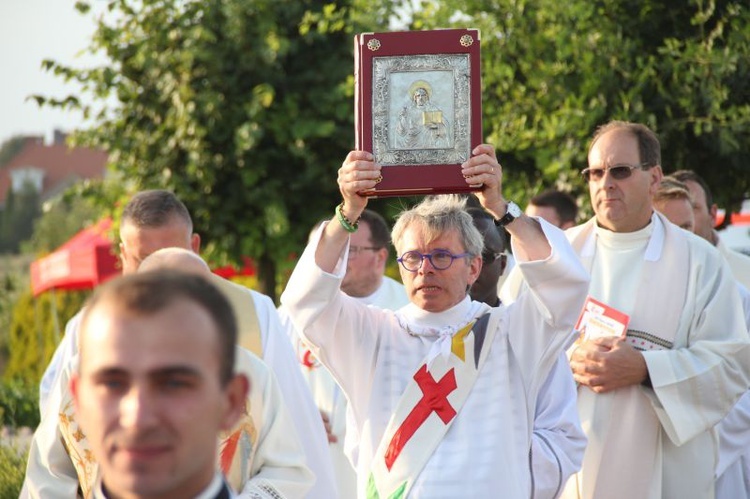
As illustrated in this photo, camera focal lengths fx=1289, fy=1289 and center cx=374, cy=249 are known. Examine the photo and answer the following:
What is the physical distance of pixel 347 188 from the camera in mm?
4465

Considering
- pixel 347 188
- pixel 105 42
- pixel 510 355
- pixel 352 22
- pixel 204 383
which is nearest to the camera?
pixel 204 383

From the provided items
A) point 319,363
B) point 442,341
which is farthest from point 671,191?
point 442,341

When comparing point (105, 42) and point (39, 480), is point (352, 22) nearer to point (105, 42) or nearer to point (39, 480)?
point (105, 42)

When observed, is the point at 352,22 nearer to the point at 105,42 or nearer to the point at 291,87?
the point at 291,87

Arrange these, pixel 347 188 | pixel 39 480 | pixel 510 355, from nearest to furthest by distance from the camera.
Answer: pixel 39 480 → pixel 347 188 → pixel 510 355

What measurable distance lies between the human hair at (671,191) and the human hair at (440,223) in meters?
2.53

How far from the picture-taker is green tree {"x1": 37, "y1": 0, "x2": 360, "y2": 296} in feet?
37.1

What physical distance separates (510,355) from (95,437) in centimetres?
260

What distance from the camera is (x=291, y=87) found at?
11.9 m

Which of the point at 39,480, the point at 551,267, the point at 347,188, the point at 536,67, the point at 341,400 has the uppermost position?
the point at 536,67

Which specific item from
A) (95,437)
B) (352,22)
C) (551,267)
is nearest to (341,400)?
(551,267)

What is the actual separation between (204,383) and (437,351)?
2484 mm

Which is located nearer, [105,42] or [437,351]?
[437,351]

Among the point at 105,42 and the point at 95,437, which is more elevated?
the point at 105,42
